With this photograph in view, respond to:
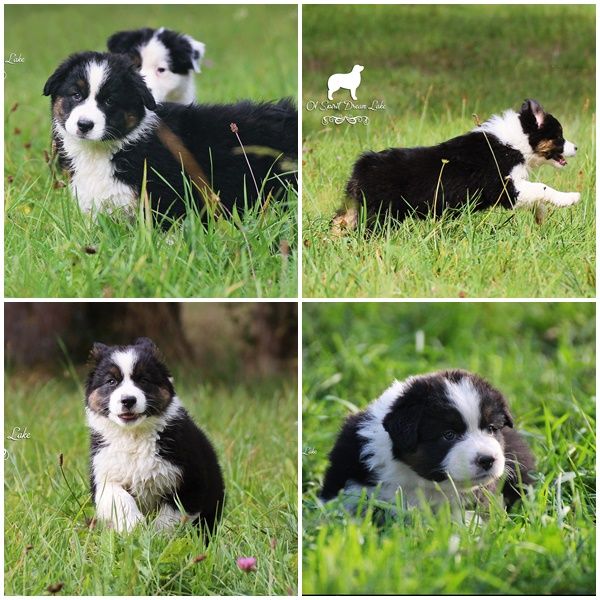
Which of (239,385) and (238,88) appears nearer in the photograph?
(238,88)

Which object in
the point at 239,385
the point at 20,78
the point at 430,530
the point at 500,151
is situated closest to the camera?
the point at 430,530

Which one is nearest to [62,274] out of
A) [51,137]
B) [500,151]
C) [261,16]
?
[51,137]

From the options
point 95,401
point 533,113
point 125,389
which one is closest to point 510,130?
point 533,113

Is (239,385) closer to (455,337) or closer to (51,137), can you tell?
(455,337)

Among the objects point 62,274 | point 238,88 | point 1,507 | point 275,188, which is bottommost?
point 1,507

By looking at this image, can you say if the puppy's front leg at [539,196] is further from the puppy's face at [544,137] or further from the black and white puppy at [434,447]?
the black and white puppy at [434,447]

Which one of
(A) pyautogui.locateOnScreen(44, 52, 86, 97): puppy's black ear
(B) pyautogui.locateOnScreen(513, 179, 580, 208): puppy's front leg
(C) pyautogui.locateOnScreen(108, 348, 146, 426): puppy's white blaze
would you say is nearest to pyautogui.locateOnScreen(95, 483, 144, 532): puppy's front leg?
(C) pyautogui.locateOnScreen(108, 348, 146, 426): puppy's white blaze
